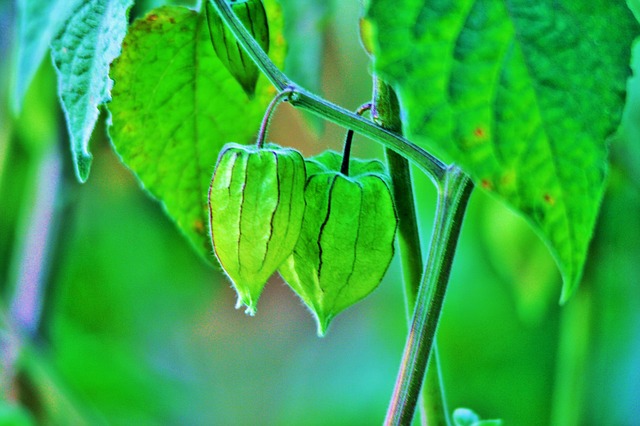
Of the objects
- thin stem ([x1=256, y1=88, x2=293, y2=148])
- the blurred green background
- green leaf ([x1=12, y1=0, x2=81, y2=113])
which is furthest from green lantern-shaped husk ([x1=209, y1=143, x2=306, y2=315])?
the blurred green background

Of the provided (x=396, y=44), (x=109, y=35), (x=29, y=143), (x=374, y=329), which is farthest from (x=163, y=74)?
(x=374, y=329)

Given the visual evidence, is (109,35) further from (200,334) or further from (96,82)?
(200,334)

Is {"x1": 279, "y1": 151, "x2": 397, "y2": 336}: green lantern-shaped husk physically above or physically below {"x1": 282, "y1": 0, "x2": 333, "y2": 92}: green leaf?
below

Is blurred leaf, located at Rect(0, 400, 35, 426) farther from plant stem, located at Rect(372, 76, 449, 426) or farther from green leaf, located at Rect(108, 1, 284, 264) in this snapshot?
plant stem, located at Rect(372, 76, 449, 426)

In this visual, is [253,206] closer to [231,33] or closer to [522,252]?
[231,33]

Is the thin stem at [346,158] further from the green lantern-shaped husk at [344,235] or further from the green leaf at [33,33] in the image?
the green leaf at [33,33]

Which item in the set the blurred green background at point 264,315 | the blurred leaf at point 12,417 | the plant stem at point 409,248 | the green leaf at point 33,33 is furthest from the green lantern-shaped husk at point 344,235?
the blurred leaf at point 12,417
